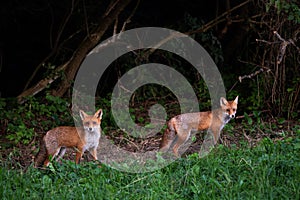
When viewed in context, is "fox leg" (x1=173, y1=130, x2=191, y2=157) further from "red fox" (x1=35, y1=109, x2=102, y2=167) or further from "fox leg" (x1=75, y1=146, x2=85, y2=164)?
"fox leg" (x1=75, y1=146, x2=85, y2=164)

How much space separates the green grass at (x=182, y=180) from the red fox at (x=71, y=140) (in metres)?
1.21

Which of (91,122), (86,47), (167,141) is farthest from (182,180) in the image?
(86,47)

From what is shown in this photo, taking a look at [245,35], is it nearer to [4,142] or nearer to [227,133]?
[227,133]

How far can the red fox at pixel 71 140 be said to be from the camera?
856cm

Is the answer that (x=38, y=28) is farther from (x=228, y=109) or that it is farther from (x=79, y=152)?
(x=228, y=109)

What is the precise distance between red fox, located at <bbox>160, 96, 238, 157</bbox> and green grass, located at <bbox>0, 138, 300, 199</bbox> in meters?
1.71

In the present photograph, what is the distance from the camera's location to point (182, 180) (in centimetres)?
658

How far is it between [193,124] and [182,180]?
304cm

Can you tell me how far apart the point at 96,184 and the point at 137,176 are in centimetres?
64

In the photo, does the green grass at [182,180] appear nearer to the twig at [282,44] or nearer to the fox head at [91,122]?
the fox head at [91,122]

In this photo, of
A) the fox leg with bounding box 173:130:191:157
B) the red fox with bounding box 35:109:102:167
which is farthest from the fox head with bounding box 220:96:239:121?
the red fox with bounding box 35:109:102:167

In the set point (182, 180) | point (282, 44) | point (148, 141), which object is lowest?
point (148, 141)

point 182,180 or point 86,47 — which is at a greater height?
point 86,47

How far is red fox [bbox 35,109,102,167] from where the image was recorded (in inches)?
337
